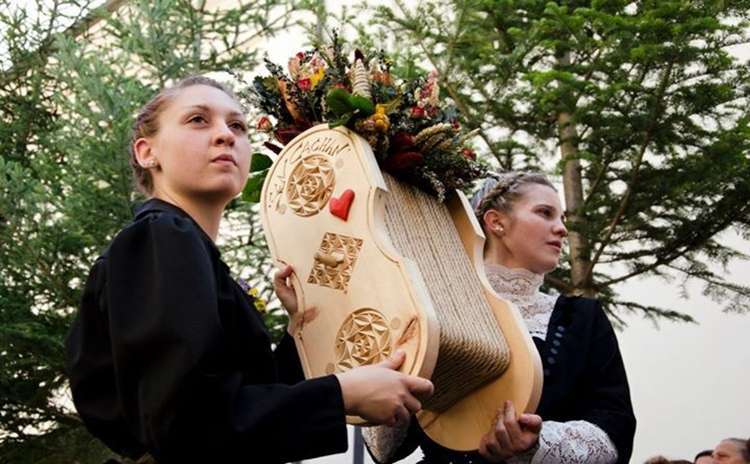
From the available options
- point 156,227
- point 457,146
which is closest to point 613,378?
point 457,146

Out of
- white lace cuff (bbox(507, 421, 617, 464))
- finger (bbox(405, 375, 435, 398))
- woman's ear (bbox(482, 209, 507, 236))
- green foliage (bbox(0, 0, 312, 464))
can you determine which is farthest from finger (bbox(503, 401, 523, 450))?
green foliage (bbox(0, 0, 312, 464))

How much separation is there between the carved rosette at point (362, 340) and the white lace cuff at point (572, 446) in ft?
1.82

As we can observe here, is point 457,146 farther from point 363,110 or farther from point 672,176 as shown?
point 672,176

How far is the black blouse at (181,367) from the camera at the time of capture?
5.25 feet

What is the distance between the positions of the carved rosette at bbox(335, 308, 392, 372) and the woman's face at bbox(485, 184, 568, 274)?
0.86m

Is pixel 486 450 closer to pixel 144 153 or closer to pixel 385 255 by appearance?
pixel 385 255

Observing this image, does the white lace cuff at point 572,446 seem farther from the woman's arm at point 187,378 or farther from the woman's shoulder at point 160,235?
the woman's shoulder at point 160,235

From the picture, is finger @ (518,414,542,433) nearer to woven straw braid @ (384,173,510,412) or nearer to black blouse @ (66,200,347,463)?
woven straw braid @ (384,173,510,412)

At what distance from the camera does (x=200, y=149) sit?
1.99 meters

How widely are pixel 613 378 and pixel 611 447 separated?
0.67 feet

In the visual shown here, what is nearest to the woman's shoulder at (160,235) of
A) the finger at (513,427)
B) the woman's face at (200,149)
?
the woman's face at (200,149)

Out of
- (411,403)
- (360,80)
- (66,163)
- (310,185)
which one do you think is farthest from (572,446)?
(66,163)

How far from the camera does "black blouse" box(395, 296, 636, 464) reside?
101 inches

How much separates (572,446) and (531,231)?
26.0 inches
